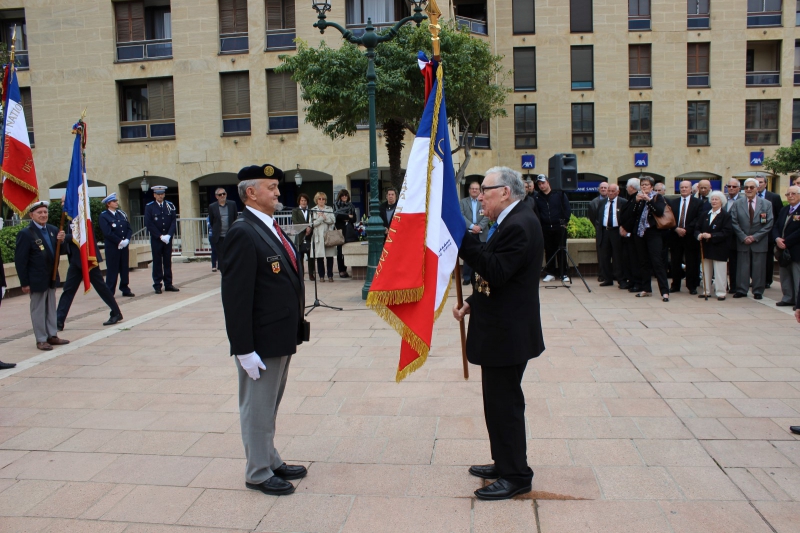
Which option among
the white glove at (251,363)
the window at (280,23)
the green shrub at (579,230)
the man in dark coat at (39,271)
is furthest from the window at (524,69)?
the white glove at (251,363)

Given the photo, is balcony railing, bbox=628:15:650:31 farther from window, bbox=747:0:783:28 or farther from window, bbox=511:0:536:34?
window, bbox=747:0:783:28

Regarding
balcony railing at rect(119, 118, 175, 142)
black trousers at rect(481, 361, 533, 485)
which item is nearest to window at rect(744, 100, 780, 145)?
balcony railing at rect(119, 118, 175, 142)

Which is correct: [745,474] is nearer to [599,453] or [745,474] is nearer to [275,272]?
[599,453]

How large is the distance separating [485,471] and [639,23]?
1254 inches

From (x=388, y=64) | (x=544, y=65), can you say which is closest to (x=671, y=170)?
(x=544, y=65)

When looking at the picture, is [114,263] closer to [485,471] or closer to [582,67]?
[485,471]

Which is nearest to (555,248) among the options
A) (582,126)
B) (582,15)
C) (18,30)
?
(582,126)

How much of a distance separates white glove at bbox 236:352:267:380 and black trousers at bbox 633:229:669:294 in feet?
27.8

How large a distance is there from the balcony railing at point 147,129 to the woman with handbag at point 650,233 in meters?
21.8

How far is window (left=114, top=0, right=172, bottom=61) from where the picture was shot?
26969mm

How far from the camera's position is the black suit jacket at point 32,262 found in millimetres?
7727

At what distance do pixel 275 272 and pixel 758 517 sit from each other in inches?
121

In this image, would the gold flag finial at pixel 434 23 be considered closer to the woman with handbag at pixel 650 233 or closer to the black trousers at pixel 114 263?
the woman with handbag at pixel 650 233

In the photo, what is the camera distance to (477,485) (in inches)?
158
